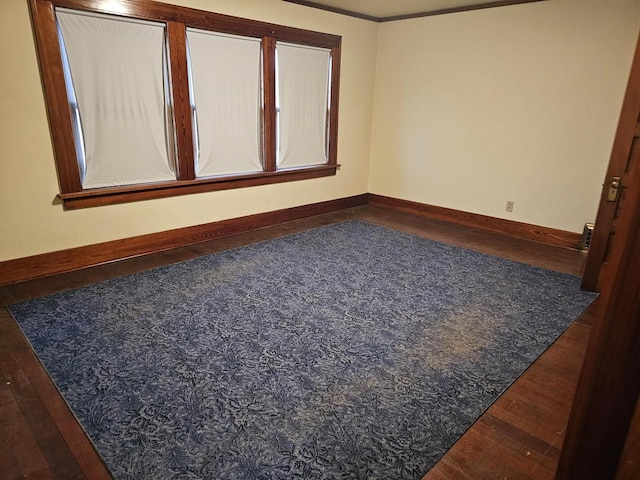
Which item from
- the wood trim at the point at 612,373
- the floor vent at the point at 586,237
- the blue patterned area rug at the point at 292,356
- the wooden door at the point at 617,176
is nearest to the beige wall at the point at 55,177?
the blue patterned area rug at the point at 292,356

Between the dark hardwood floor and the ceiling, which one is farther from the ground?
the ceiling

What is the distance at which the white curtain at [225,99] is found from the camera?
395 cm

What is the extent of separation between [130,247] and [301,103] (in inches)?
100

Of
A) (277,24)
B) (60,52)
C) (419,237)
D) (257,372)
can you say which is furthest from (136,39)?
(419,237)

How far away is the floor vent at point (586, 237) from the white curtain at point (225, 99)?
3518 millimetres

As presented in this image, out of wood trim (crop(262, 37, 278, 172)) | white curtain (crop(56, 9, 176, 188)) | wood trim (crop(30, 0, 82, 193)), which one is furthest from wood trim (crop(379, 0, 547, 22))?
wood trim (crop(30, 0, 82, 193))

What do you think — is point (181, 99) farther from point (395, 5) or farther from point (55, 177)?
point (395, 5)

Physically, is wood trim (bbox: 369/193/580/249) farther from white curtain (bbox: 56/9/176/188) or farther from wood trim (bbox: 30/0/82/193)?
wood trim (bbox: 30/0/82/193)

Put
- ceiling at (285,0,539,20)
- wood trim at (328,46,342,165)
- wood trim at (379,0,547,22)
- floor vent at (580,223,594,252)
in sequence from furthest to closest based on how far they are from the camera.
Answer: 1. wood trim at (328,46,342,165)
2. ceiling at (285,0,539,20)
3. wood trim at (379,0,547,22)
4. floor vent at (580,223,594,252)

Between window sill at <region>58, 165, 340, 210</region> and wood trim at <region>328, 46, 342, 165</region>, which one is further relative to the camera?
wood trim at <region>328, 46, 342, 165</region>

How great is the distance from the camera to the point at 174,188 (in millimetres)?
3986

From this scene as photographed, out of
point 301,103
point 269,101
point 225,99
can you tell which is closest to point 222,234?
point 225,99

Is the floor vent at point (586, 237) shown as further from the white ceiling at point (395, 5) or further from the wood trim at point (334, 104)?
the wood trim at point (334, 104)

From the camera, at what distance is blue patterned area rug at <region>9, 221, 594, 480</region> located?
5.64 ft
